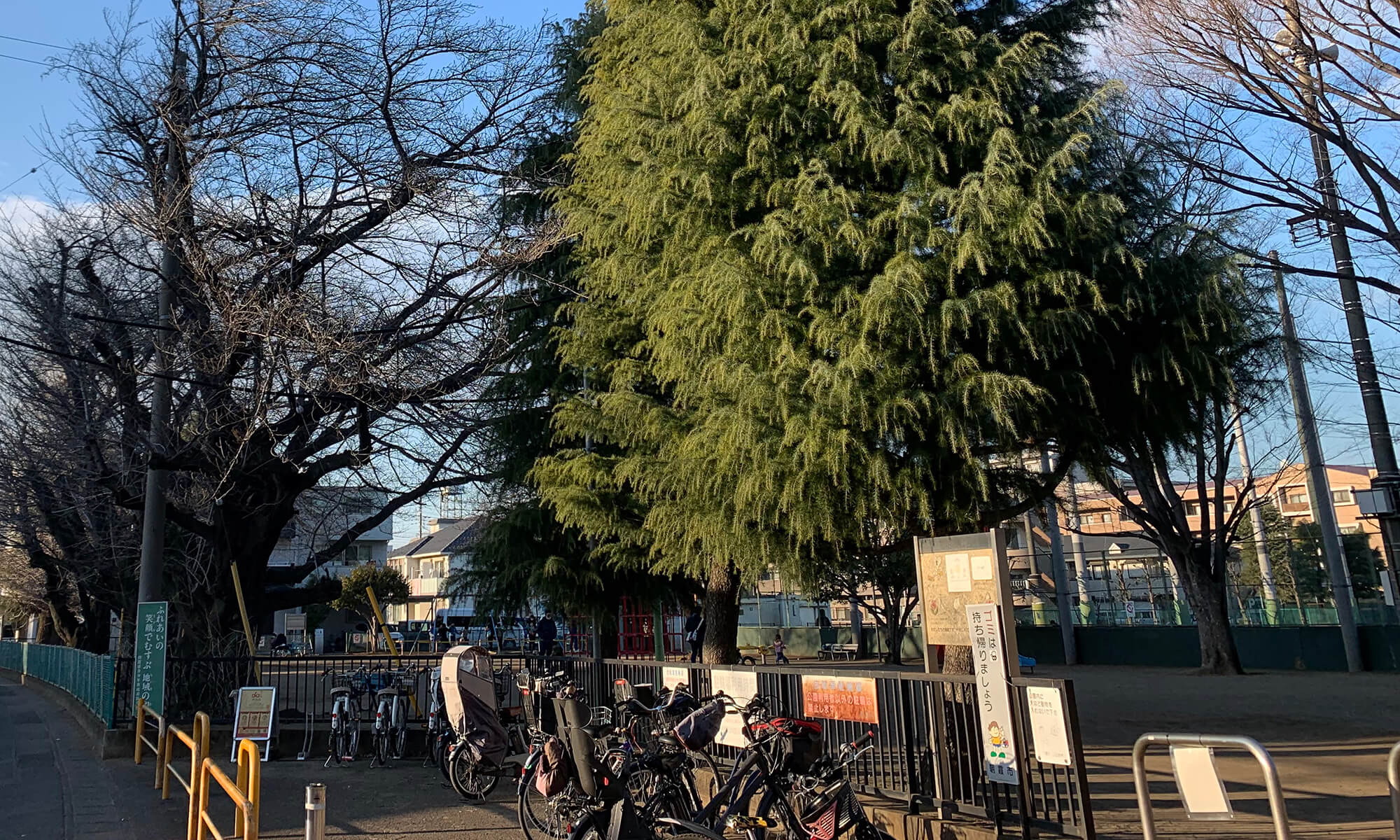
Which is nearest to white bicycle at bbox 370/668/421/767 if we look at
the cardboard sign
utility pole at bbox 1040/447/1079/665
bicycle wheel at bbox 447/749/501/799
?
the cardboard sign

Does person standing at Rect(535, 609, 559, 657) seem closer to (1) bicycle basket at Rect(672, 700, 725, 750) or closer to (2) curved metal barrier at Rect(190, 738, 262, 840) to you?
(1) bicycle basket at Rect(672, 700, 725, 750)

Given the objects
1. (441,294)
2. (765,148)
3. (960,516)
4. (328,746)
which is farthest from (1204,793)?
(441,294)

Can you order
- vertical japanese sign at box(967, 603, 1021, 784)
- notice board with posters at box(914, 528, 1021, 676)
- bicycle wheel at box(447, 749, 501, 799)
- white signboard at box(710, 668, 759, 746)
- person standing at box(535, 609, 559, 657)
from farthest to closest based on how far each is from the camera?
person standing at box(535, 609, 559, 657), bicycle wheel at box(447, 749, 501, 799), white signboard at box(710, 668, 759, 746), notice board with posters at box(914, 528, 1021, 676), vertical japanese sign at box(967, 603, 1021, 784)

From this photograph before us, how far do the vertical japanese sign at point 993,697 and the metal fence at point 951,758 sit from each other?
0.07 meters

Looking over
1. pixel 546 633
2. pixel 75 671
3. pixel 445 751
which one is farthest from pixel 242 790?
pixel 75 671

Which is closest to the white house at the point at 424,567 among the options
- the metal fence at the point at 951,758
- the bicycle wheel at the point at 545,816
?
the bicycle wheel at the point at 545,816

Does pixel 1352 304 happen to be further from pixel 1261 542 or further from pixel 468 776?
pixel 1261 542

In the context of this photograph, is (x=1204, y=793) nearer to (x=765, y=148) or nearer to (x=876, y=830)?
(x=876, y=830)

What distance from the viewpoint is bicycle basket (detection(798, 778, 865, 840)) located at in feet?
21.5

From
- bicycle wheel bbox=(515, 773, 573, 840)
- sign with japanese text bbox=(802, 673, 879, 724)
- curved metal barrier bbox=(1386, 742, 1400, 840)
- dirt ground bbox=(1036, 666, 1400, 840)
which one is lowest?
dirt ground bbox=(1036, 666, 1400, 840)

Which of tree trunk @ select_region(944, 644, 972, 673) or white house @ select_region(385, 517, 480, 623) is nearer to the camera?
tree trunk @ select_region(944, 644, 972, 673)

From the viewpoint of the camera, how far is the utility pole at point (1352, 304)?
35.5 ft

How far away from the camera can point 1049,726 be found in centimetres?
622

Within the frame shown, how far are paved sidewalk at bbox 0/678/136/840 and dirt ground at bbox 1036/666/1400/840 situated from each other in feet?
30.7
